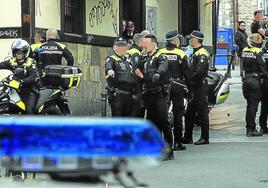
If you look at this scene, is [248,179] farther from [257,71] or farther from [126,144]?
[126,144]

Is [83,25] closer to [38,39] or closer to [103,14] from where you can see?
[103,14]

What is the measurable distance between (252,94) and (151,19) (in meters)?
8.27

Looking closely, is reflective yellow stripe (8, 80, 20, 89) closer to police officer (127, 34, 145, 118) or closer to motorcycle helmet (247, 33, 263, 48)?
police officer (127, 34, 145, 118)

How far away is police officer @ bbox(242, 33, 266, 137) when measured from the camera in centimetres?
1203

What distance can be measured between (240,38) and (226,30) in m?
14.7

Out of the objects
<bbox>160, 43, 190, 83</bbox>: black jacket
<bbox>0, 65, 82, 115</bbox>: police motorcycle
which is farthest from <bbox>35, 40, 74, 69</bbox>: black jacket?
<bbox>160, 43, 190, 83</bbox>: black jacket

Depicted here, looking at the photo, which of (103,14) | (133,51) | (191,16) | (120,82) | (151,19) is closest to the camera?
(120,82)

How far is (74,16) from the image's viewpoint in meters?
15.5

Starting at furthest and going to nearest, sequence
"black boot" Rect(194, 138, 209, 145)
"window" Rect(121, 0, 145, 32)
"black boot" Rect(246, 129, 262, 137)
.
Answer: "window" Rect(121, 0, 145, 32) → "black boot" Rect(246, 129, 262, 137) → "black boot" Rect(194, 138, 209, 145)

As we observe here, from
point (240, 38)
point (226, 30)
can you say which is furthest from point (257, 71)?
point (226, 30)

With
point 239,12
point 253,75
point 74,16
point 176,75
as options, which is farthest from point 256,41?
point 239,12

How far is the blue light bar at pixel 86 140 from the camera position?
7.48ft

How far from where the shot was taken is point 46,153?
2299 millimetres

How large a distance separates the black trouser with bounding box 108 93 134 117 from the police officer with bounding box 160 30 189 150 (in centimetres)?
81
